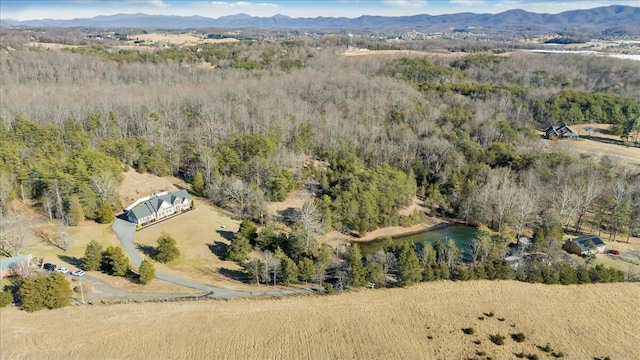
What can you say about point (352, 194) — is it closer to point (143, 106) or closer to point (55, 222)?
point (55, 222)

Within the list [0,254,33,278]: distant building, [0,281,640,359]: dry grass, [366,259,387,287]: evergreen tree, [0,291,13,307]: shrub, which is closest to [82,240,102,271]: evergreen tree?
[0,254,33,278]: distant building

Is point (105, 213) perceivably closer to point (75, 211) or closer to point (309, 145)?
point (75, 211)

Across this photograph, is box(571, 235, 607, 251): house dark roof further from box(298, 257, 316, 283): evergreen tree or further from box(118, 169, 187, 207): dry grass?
box(118, 169, 187, 207): dry grass

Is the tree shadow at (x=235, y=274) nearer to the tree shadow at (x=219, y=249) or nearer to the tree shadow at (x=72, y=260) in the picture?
the tree shadow at (x=219, y=249)

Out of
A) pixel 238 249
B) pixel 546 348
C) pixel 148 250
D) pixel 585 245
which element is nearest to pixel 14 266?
pixel 148 250

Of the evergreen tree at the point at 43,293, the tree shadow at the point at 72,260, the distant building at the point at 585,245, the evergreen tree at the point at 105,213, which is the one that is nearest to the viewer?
the evergreen tree at the point at 43,293

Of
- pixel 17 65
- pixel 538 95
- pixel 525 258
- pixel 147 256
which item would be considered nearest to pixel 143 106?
pixel 147 256

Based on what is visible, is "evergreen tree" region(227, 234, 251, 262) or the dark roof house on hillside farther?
the dark roof house on hillside

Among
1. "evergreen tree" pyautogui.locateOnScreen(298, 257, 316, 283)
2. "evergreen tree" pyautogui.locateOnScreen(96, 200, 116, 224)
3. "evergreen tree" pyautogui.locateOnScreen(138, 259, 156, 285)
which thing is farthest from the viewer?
"evergreen tree" pyautogui.locateOnScreen(96, 200, 116, 224)

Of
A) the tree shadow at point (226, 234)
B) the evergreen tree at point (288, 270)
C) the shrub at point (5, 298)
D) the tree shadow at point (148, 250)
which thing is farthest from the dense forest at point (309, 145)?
the shrub at point (5, 298)
